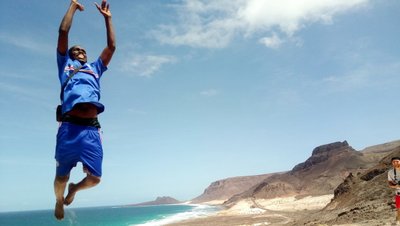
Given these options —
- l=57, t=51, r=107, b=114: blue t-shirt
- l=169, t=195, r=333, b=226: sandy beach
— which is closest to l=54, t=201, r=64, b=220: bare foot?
l=57, t=51, r=107, b=114: blue t-shirt

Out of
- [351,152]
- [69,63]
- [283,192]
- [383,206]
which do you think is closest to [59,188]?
[69,63]

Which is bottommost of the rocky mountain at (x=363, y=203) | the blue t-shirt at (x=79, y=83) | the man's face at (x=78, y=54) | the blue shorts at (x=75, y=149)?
the rocky mountain at (x=363, y=203)

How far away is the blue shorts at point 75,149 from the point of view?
4.12 meters

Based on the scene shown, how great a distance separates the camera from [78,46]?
4.71 m

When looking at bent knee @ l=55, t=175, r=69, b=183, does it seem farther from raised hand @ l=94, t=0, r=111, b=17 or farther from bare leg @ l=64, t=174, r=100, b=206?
raised hand @ l=94, t=0, r=111, b=17

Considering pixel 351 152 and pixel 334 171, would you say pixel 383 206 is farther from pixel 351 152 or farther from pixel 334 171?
pixel 351 152

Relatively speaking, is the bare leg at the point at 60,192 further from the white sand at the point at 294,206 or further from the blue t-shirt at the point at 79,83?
the white sand at the point at 294,206

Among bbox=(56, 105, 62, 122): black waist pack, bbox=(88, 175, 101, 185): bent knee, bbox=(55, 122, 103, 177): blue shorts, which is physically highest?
bbox=(56, 105, 62, 122): black waist pack

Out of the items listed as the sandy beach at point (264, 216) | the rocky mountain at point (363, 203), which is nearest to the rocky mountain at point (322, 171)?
the sandy beach at point (264, 216)

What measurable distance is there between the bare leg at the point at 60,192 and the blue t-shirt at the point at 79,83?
767 mm

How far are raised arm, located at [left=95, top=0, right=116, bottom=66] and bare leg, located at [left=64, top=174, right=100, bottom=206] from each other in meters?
1.54

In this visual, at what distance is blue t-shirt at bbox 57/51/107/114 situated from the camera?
13.6ft

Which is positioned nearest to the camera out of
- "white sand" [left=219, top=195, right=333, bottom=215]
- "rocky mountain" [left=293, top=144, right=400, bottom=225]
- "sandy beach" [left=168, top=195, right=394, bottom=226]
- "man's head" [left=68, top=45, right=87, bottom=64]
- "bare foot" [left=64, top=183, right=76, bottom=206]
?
"bare foot" [left=64, top=183, right=76, bottom=206]

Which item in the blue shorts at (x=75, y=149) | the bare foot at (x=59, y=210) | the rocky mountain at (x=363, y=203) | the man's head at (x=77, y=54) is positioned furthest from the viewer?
the rocky mountain at (x=363, y=203)
